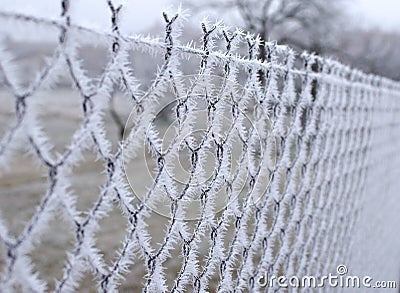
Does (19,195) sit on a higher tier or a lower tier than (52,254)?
higher

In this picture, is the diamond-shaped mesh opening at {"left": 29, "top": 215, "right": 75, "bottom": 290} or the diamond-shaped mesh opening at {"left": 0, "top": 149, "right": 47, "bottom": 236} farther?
the diamond-shaped mesh opening at {"left": 0, "top": 149, "right": 47, "bottom": 236}

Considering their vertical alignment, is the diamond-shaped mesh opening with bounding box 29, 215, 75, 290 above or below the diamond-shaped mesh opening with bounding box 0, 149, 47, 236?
below

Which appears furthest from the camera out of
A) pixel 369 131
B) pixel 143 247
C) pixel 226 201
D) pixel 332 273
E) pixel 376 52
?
pixel 376 52

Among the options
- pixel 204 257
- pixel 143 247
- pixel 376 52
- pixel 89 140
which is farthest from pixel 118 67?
pixel 376 52

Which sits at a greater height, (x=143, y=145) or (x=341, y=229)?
(x=341, y=229)

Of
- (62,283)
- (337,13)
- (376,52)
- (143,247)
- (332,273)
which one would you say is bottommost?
(62,283)

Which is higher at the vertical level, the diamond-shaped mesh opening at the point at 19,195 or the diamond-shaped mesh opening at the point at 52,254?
the diamond-shaped mesh opening at the point at 19,195

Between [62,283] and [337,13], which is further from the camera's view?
[337,13]

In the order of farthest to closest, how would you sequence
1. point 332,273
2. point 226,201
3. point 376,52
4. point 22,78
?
point 376,52
point 332,273
point 226,201
point 22,78

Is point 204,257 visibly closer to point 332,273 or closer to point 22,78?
point 22,78

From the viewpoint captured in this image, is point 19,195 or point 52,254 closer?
point 52,254

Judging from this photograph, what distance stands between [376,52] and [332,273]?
38.3 feet

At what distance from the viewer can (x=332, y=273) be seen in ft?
5.90

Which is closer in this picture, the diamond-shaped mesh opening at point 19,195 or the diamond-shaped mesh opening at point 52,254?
the diamond-shaped mesh opening at point 52,254
